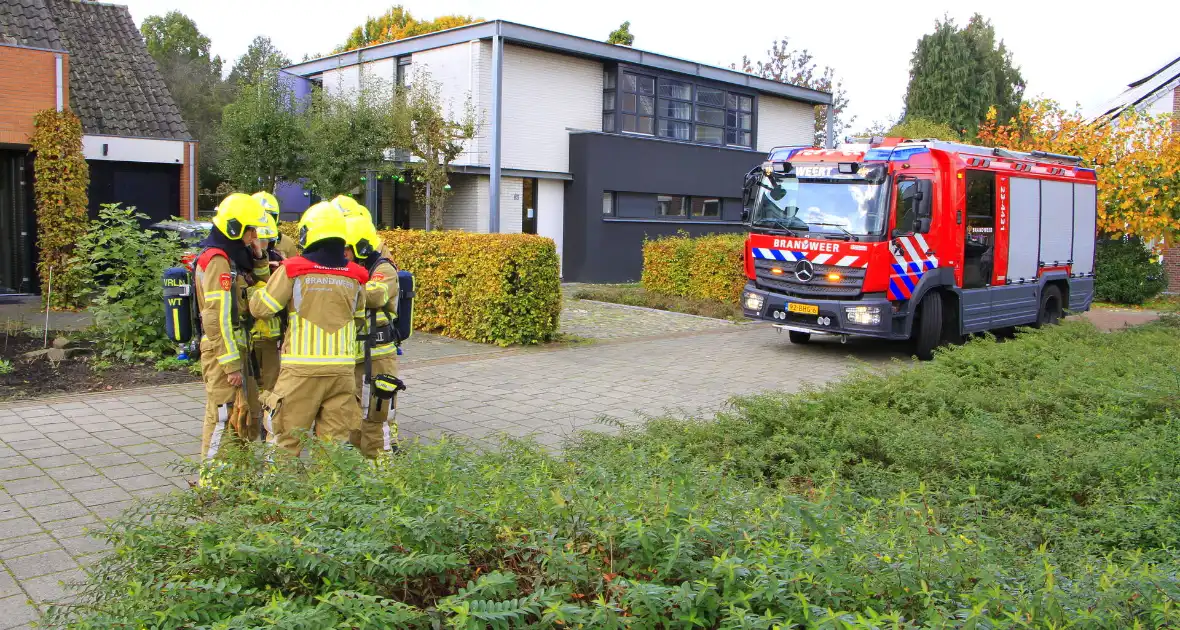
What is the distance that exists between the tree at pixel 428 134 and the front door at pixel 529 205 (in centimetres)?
295

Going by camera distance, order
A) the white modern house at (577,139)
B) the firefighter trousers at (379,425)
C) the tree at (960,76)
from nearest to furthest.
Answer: the firefighter trousers at (379,425) < the white modern house at (577,139) < the tree at (960,76)

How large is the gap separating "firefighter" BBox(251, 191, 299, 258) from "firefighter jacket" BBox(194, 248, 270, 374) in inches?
18.6

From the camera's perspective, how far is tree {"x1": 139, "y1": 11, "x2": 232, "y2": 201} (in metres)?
40.7

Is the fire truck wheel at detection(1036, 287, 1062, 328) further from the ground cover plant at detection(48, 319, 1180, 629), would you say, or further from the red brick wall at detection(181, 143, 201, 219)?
the red brick wall at detection(181, 143, 201, 219)

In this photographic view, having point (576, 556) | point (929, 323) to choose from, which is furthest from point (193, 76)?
point (576, 556)

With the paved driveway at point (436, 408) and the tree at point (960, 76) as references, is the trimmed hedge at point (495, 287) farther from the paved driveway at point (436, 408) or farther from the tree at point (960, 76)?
the tree at point (960, 76)

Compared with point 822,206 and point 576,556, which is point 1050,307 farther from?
point 576,556

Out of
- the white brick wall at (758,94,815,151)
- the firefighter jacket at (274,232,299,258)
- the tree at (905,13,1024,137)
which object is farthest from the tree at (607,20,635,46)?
the firefighter jacket at (274,232,299,258)

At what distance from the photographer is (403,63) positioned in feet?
83.1

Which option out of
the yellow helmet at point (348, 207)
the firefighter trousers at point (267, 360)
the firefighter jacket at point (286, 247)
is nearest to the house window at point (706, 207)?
the firefighter jacket at point (286, 247)

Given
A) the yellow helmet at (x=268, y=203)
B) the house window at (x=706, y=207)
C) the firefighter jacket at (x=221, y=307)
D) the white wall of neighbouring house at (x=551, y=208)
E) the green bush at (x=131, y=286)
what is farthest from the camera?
the house window at (x=706, y=207)

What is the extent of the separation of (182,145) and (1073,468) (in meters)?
17.2

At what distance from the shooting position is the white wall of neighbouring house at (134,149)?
17.3m

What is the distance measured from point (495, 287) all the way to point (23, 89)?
29.1 feet
